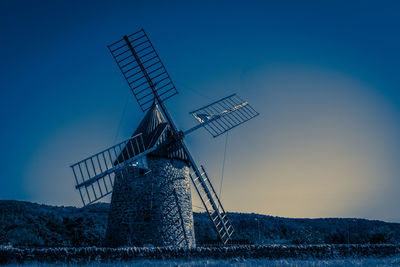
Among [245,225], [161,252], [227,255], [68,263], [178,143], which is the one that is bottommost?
[245,225]

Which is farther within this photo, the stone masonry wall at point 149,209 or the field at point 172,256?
the stone masonry wall at point 149,209

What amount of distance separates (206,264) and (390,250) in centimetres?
797

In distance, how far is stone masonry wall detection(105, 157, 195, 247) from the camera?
11.7 metres

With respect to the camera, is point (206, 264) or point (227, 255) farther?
point (227, 255)

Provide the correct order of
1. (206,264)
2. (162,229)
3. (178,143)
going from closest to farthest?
(206,264) < (162,229) < (178,143)

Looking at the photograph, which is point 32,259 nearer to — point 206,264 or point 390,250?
point 206,264

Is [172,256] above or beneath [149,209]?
beneath

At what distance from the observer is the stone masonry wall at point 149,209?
11680 mm

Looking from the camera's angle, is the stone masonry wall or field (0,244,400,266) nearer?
field (0,244,400,266)

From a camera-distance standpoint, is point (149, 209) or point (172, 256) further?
point (149, 209)

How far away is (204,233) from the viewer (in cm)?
2394

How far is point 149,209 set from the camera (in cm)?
1187

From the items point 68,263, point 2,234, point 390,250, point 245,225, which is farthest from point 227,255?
point 245,225

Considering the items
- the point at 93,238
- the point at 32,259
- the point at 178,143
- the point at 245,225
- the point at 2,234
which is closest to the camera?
the point at 32,259
